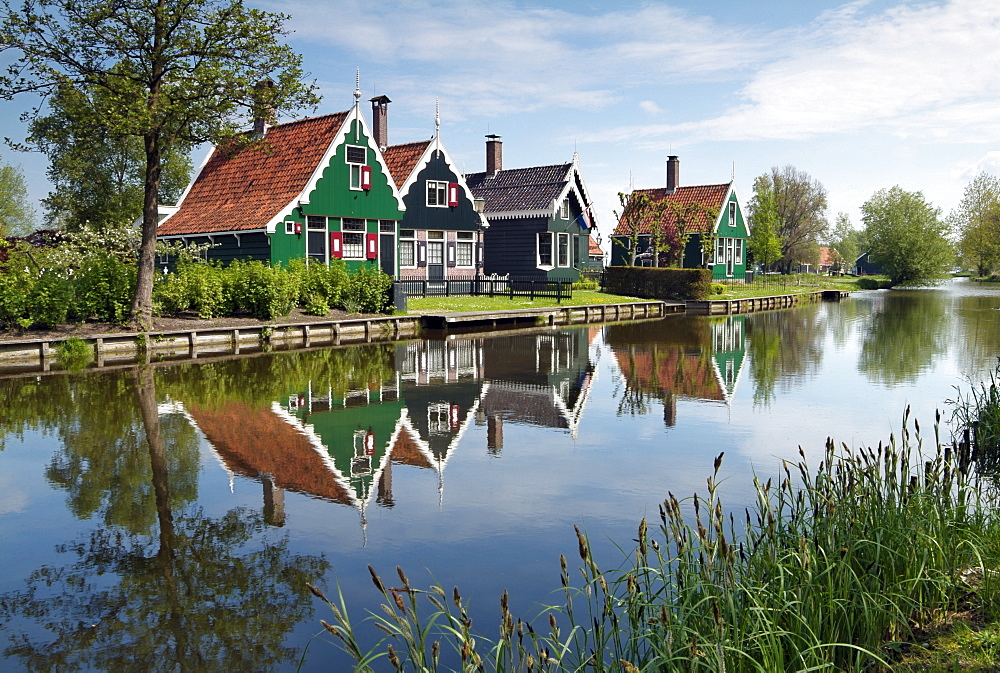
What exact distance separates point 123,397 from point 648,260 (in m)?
45.8

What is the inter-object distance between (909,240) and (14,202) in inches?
3387

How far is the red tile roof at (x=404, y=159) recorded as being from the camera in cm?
3959

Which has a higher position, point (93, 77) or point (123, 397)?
point (93, 77)

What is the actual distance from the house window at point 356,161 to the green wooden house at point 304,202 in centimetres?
4

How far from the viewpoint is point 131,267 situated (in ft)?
83.2

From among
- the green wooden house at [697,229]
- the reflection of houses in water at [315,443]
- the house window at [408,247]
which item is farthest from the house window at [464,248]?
the reflection of houses in water at [315,443]

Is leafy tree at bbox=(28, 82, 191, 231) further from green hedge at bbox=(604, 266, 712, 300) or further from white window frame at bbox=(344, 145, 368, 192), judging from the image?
green hedge at bbox=(604, 266, 712, 300)

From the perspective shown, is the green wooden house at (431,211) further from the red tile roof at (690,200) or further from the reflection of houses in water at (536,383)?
the red tile roof at (690,200)

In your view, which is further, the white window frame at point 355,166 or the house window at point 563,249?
the house window at point 563,249

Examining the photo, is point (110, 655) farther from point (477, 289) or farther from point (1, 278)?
point (477, 289)

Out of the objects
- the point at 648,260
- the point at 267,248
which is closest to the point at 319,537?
the point at 267,248

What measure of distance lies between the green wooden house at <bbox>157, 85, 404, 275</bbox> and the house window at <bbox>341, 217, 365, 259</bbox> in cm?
4

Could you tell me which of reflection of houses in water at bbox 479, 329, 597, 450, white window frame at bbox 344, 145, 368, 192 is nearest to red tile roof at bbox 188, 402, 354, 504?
reflection of houses in water at bbox 479, 329, 597, 450

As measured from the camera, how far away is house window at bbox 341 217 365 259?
113 ft
